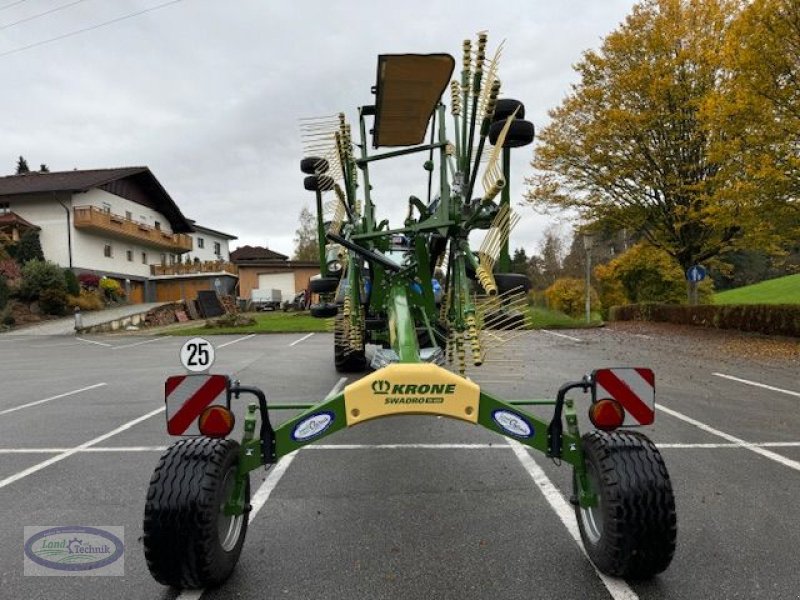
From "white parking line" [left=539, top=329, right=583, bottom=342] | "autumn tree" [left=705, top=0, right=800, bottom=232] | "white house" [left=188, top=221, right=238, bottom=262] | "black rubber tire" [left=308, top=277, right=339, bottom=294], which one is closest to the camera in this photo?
"black rubber tire" [left=308, top=277, right=339, bottom=294]

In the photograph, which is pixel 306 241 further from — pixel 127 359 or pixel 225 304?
pixel 127 359

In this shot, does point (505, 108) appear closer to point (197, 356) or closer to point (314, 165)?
point (314, 165)

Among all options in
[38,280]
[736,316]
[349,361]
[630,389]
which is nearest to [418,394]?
[630,389]

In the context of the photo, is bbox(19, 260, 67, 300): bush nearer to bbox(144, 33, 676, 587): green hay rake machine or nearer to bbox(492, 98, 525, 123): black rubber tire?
bbox(144, 33, 676, 587): green hay rake machine

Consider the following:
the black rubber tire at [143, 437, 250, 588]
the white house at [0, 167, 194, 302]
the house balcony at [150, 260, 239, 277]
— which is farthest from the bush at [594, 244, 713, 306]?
the white house at [0, 167, 194, 302]

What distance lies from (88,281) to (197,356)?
35044 millimetres

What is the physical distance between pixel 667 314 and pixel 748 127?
33.3 feet

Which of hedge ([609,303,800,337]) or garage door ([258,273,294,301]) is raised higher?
garage door ([258,273,294,301])

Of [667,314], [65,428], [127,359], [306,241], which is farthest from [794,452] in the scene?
[306,241]

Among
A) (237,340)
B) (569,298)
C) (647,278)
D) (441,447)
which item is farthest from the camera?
(569,298)

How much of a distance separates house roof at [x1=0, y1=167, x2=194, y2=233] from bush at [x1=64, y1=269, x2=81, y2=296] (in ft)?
19.6

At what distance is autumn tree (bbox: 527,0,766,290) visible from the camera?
1803cm

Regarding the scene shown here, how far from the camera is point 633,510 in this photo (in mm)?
2436

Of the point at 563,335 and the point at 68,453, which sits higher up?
the point at 68,453
